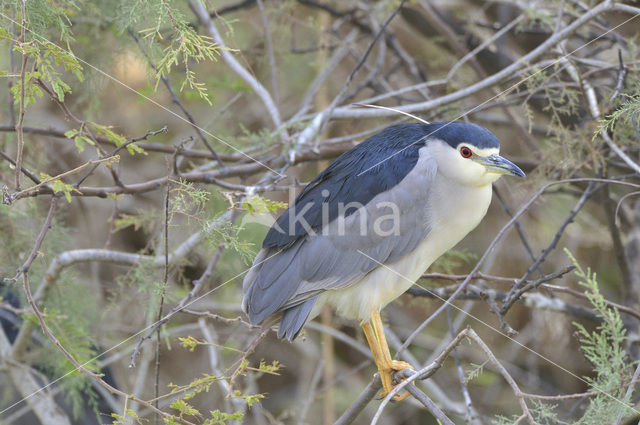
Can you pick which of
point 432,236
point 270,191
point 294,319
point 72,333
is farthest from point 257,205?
point 72,333

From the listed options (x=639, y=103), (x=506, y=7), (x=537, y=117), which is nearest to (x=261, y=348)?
(x=537, y=117)

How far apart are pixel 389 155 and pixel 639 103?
2.17 ft

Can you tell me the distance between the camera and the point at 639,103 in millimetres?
1559

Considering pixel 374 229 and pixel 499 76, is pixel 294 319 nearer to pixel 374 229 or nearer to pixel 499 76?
pixel 374 229

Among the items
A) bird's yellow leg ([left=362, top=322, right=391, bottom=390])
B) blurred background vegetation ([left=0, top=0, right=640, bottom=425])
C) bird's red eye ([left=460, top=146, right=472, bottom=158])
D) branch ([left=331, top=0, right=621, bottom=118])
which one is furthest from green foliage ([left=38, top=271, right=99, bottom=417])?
bird's red eye ([left=460, top=146, right=472, bottom=158])

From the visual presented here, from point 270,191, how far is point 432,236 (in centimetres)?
65

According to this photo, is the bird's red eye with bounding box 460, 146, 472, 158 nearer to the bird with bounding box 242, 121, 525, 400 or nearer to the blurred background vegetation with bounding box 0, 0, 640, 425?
the bird with bounding box 242, 121, 525, 400

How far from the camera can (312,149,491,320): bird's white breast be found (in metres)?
1.91

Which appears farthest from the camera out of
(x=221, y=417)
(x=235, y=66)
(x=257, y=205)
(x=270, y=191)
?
(x=235, y=66)

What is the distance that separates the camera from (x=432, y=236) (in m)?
1.93

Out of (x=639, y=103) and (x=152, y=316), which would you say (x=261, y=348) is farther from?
(x=639, y=103)

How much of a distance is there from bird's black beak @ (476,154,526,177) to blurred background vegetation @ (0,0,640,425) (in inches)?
6.8

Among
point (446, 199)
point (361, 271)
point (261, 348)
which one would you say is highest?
point (446, 199)

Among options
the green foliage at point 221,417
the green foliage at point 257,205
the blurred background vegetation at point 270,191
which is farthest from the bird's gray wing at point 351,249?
the green foliage at point 221,417
